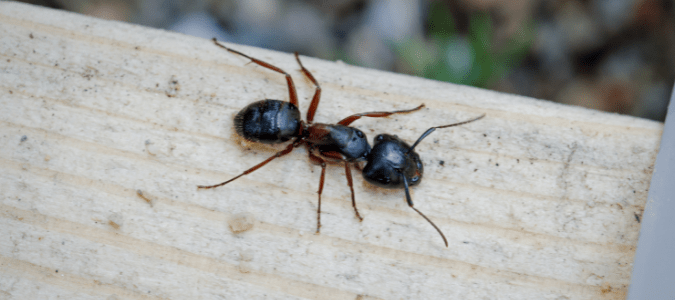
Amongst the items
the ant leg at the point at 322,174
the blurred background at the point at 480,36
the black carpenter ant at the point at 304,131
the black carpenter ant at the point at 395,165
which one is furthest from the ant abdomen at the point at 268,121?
the blurred background at the point at 480,36

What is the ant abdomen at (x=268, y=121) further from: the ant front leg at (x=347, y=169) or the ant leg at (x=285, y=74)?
the ant front leg at (x=347, y=169)

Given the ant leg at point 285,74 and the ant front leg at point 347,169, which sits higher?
the ant leg at point 285,74

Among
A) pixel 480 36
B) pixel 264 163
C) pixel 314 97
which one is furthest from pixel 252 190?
pixel 480 36

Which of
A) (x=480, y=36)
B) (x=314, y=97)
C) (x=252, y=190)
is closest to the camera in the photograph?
(x=252, y=190)

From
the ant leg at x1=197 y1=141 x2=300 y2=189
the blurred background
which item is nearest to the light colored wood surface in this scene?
the ant leg at x1=197 y1=141 x2=300 y2=189

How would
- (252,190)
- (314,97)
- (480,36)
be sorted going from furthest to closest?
(480,36), (314,97), (252,190)

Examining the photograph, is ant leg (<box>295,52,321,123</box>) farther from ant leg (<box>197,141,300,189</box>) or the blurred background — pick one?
the blurred background

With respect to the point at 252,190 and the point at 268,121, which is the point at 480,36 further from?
the point at 252,190
